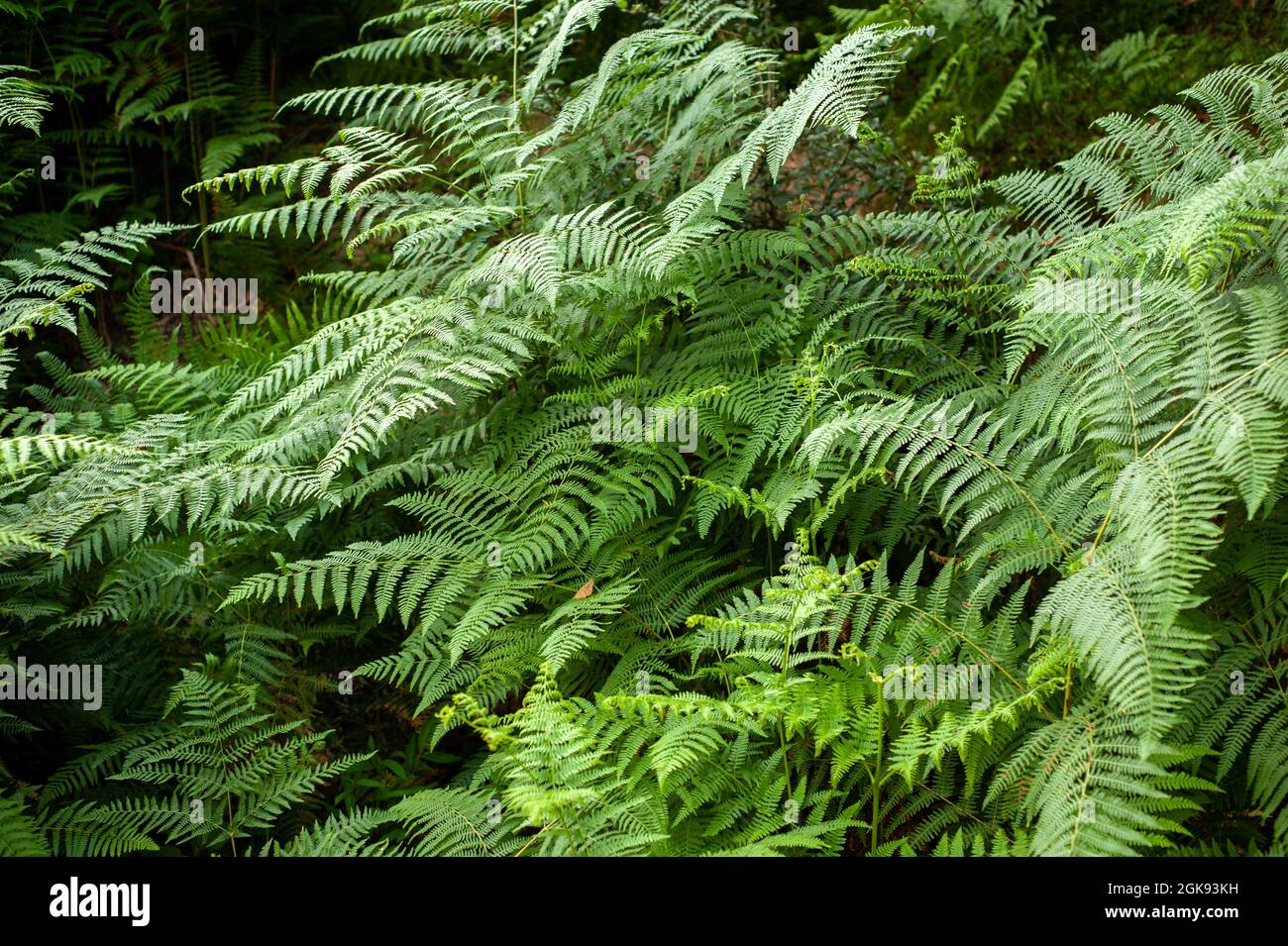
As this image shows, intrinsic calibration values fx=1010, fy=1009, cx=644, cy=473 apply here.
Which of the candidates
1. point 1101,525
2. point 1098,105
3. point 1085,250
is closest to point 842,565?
point 1101,525

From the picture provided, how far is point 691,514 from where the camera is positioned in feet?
11.5

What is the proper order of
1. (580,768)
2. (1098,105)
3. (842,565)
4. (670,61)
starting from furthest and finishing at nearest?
(1098,105) < (670,61) < (842,565) < (580,768)

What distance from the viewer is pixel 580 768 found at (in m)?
2.62

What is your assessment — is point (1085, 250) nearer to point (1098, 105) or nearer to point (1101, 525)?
point (1101, 525)

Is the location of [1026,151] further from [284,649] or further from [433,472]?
[284,649]

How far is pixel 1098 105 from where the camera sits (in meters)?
4.82

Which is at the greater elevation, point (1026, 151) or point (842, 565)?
point (1026, 151)

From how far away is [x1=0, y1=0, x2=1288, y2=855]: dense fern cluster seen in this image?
8.67 ft

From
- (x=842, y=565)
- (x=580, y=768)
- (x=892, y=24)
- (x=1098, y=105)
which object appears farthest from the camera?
(x=1098, y=105)

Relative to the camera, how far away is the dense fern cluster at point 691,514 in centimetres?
264

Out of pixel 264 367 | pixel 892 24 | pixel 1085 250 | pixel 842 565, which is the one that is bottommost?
pixel 842 565

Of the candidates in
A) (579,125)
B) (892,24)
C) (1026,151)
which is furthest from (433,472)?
(1026,151)

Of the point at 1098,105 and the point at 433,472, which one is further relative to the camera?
the point at 1098,105
